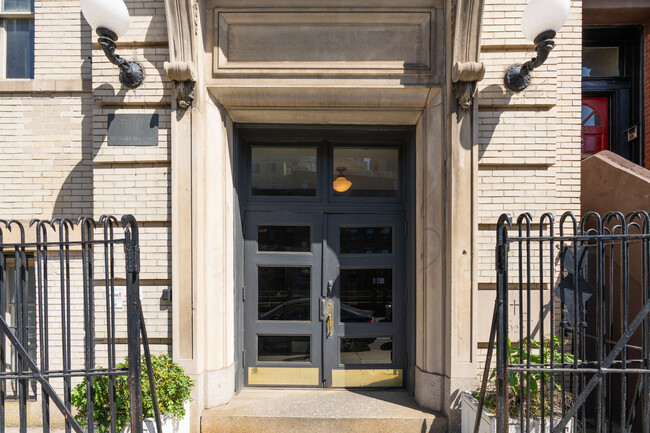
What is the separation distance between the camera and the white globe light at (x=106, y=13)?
3961 millimetres

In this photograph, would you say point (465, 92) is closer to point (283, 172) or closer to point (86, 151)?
point (283, 172)

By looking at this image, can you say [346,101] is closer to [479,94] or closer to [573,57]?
[479,94]

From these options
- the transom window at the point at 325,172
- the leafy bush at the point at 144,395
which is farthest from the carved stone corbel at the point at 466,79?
the leafy bush at the point at 144,395

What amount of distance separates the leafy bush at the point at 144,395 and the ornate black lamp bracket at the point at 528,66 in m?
4.45

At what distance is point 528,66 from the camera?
4230 millimetres

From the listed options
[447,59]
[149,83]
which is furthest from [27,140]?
[447,59]

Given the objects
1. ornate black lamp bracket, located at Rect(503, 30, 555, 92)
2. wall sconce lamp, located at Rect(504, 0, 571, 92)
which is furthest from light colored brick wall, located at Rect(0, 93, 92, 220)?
wall sconce lamp, located at Rect(504, 0, 571, 92)

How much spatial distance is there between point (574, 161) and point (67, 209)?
19.5ft

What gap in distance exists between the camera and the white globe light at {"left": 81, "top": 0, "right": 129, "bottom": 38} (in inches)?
156

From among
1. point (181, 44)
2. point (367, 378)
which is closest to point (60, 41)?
point (181, 44)

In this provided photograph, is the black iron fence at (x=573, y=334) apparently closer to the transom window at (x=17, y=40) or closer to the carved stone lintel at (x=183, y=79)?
the carved stone lintel at (x=183, y=79)

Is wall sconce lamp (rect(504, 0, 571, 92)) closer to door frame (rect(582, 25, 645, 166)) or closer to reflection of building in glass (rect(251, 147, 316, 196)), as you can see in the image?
reflection of building in glass (rect(251, 147, 316, 196))

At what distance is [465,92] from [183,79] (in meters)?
2.90

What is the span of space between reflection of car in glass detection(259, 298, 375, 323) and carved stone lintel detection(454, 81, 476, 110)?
2.66 m
